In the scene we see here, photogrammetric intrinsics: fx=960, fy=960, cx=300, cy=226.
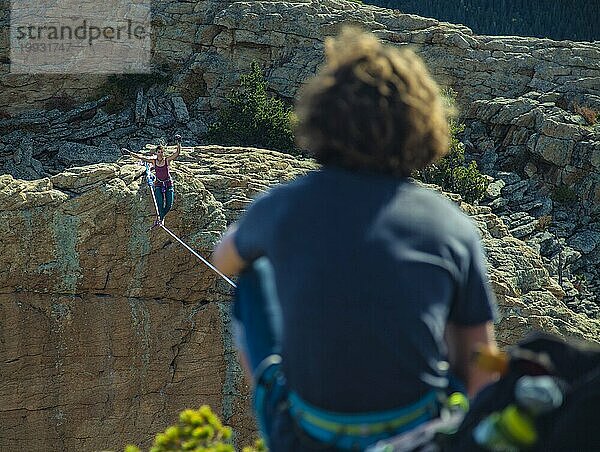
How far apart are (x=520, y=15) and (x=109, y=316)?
1253 inches

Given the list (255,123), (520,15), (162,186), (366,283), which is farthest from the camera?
(520,15)

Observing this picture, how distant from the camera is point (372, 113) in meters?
2.50

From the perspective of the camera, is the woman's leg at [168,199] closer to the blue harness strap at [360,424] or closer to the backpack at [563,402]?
the blue harness strap at [360,424]

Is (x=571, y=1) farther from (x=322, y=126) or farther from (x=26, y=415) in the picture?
(x=322, y=126)

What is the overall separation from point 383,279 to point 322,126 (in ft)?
1.46

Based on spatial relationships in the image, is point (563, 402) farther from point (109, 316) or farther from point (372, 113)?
point (109, 316)

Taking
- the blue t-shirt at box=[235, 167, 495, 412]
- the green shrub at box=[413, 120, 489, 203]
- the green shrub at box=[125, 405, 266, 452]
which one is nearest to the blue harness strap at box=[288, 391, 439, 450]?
the blue t-shirt at box=[235, 167, 495, 412]

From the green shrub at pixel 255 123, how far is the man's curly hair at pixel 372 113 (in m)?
22.6

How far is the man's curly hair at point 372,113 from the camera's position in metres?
2.52

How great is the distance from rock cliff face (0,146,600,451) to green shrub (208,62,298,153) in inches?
431

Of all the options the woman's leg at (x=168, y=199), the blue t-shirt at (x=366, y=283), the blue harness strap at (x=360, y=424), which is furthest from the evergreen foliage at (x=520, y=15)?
the blue harness strap at (x=360, y=424)

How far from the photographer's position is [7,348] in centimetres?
1397

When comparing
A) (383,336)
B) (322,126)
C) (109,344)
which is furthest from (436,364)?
(109,344)

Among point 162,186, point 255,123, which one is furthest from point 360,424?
point 255,123
